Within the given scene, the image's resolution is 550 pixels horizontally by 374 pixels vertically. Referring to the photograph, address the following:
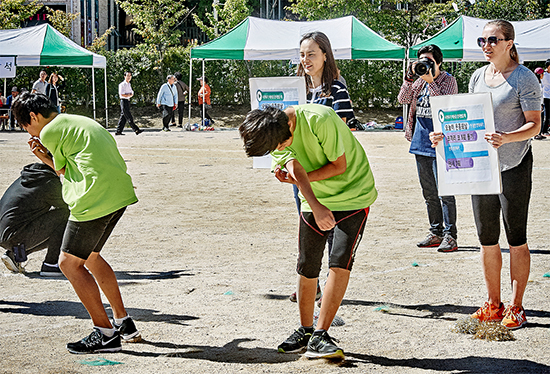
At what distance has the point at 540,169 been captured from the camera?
13555mm

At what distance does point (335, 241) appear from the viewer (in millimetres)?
4230

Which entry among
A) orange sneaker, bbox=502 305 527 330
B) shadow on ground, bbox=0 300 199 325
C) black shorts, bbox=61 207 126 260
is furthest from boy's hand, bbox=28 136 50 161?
orange sneaker, bbox=502 305 527 330

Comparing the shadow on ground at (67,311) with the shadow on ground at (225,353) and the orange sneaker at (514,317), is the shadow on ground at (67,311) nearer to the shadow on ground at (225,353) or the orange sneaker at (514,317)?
the shadow on ground at (225,353)

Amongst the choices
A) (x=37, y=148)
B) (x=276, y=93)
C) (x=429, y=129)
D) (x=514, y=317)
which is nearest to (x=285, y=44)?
(x=429, y=129)

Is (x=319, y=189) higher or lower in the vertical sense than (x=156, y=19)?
lower

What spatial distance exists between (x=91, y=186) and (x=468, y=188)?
2.40m

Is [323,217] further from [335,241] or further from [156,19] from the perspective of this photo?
[156,19]

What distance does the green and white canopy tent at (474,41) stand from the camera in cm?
2297

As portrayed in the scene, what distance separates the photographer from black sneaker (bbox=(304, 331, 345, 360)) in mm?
4113

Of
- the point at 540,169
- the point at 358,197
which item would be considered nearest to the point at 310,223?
the point at 358,197

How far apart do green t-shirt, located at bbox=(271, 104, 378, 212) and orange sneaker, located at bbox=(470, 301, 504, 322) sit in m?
1.28

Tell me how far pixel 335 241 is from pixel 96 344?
1592 millimetres

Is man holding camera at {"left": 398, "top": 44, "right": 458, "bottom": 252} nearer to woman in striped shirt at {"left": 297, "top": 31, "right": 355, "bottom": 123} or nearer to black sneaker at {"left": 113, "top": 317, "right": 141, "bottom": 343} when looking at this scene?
woman in striped shirt at {"left": 297, "top": 31, "right": 355, "bottom": 123}

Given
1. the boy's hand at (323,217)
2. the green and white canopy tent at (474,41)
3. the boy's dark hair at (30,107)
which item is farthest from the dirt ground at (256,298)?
the green and white canopy tent at (474,41)
